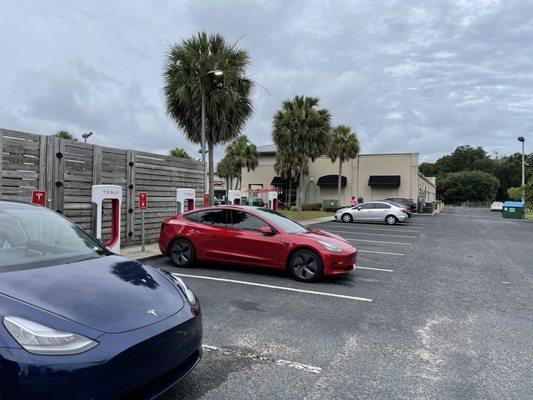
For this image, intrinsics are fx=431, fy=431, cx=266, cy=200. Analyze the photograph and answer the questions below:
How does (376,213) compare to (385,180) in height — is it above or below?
below

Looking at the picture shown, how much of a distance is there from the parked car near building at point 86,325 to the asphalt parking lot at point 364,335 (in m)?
0.72

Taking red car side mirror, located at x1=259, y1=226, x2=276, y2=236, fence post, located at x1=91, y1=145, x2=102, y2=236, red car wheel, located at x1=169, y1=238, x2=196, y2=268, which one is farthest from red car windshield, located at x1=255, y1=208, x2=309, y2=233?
fence post, located at x1=91, y1=145, x2=102, y2=236

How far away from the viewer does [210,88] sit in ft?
53.5

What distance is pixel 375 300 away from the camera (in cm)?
657

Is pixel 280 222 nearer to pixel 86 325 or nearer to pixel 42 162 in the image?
pixel 42 162

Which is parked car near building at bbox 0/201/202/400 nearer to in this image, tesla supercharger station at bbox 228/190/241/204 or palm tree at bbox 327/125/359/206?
tesla supercharger station at bbox 228/190/241/204

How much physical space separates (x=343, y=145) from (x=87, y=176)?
1169 inches

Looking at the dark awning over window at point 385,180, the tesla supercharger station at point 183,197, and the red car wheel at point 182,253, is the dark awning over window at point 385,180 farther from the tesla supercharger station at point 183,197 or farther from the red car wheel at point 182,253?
the red car wheel at point 182,253

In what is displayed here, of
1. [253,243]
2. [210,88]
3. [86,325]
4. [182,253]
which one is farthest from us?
[210,88]

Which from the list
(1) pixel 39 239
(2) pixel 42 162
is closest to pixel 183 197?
(2) pixel 42 162

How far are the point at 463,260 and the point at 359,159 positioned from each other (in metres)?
30.9

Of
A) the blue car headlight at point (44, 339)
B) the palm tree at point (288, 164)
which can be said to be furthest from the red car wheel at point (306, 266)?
the palm tree at point (288, 164)

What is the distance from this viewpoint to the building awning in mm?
41188

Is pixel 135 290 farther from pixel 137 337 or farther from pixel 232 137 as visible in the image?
pixel 232 137
